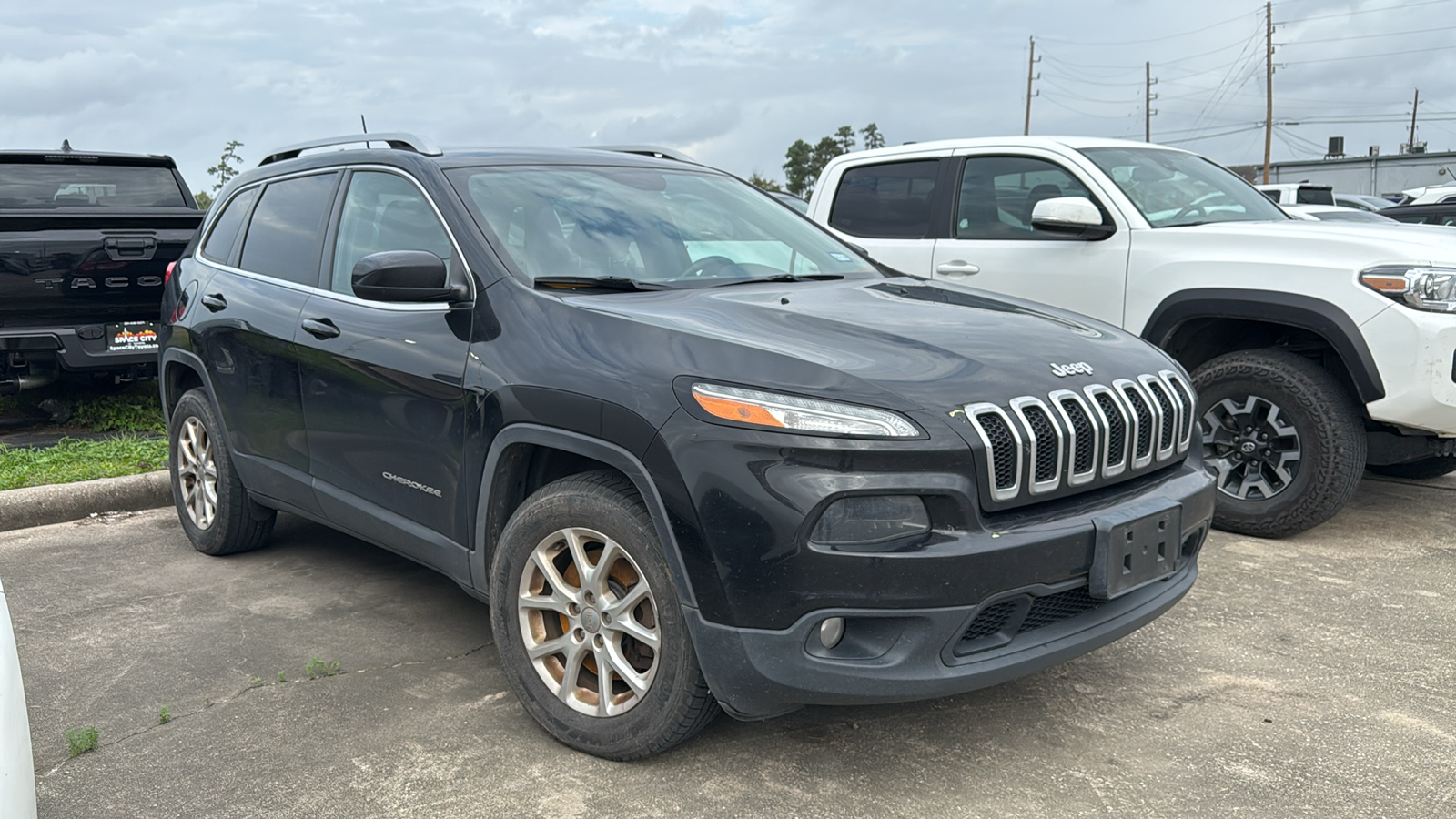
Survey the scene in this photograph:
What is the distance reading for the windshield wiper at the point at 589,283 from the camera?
338 cm

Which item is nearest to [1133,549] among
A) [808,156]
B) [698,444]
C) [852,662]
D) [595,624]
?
[852,662]

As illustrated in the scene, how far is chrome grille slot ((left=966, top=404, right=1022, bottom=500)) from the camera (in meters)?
2.72

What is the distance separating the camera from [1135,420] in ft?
10.1

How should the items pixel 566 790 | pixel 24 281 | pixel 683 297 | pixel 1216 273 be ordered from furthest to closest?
pixel 24 281 < pixel 1216 273 < pixel 683 297 < pixel 566 790

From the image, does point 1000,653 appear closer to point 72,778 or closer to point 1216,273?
point 72,778

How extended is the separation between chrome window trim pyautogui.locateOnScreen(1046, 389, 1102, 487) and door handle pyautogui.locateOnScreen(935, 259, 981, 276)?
3.24 metres

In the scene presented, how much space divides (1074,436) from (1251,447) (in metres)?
2.70

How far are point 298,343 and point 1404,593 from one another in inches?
164

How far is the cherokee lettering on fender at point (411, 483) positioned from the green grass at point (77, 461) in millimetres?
3054

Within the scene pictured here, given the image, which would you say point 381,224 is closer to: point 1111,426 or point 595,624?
point 595,624

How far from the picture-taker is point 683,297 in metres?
3.36

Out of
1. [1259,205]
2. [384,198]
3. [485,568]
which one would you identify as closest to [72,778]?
[485,568]

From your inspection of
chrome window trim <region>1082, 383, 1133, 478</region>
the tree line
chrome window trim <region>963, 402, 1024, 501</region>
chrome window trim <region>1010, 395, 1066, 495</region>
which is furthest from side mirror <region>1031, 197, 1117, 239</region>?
the tree line

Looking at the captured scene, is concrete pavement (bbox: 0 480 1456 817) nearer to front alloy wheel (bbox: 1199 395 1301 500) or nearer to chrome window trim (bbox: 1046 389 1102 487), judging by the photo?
front alloy wheel (bbox: 1199 395 1301 500)
